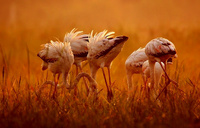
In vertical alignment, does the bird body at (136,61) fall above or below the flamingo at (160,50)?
below

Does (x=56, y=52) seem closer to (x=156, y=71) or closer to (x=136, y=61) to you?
(x=136, y=61)

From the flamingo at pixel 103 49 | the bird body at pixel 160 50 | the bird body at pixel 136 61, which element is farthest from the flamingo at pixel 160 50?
the bird body at pixel 136 61

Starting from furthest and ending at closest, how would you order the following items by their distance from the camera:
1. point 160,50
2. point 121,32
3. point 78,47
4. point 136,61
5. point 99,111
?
point 121,32, point 78,47, point 136,61, point 160,50, point 99,111

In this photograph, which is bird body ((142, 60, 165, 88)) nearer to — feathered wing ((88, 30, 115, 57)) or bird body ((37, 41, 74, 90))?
feathered wing ((88, 30, 115, 57))

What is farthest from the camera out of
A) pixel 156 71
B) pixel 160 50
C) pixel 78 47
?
pixel 78 47

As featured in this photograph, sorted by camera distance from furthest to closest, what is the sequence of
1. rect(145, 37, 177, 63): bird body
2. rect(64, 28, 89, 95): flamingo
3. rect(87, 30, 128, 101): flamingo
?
1. rect(64, 28, 89, 95): flamingo
2. rect(87, 30, 128, 101): flamingo
3. rect(145, 37, 177, 63): bird body

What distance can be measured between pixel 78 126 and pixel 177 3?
23.1 m

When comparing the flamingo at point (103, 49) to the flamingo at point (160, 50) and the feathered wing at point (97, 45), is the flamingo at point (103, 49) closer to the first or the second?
the feathered wing at point (97, 45)

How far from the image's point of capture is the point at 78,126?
3.31 metres

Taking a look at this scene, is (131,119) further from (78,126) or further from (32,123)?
(32,123)

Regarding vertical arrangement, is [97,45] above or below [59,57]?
above

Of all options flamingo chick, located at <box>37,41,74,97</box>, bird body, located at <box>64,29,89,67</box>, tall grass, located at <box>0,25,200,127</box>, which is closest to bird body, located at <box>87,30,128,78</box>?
bird body, located at <box>64,29,89,67</box>

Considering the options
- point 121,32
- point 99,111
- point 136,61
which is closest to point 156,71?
point 136,61

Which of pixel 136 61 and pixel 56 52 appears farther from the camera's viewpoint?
pixel 136 61
